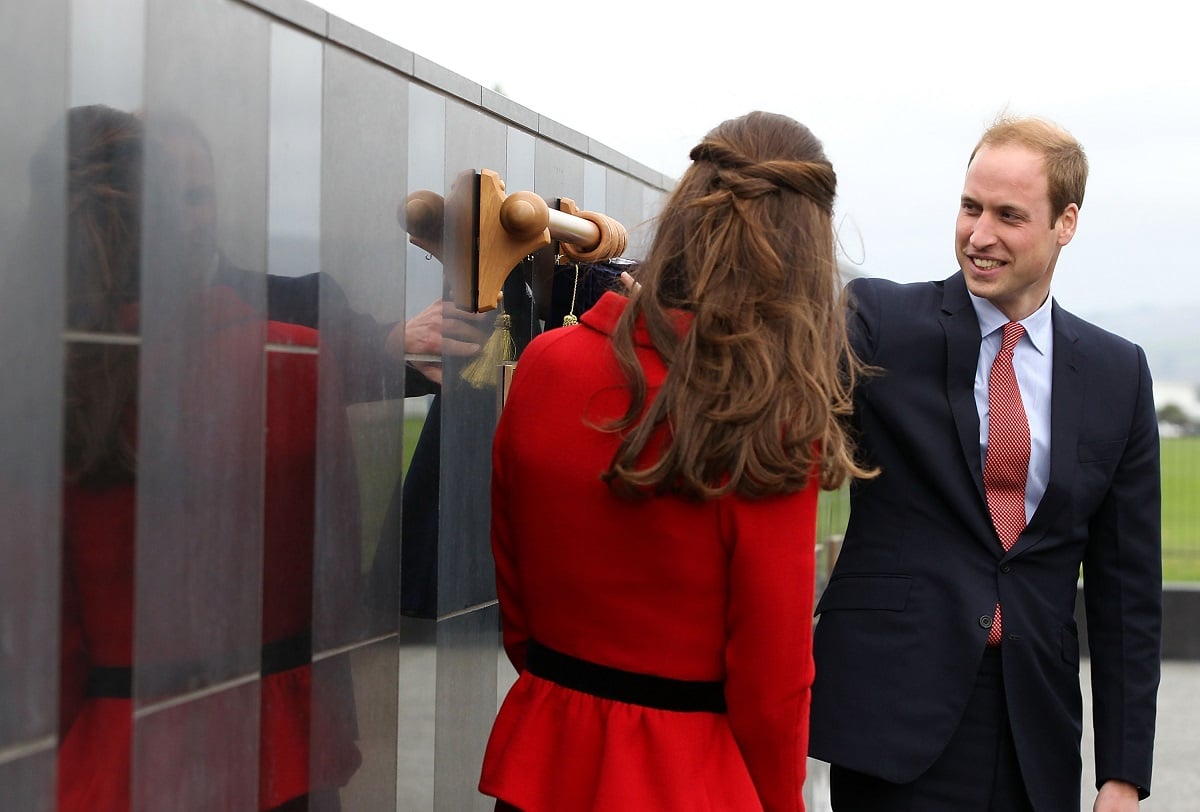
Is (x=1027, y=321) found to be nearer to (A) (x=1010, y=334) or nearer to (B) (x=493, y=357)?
(A) (x=1010, y=334)

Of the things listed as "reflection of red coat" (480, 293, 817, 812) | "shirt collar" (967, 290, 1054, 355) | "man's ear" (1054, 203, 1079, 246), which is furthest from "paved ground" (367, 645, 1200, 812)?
"man's ear" (1054, 203, 1079, 246)

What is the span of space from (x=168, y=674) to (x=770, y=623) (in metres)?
0.71

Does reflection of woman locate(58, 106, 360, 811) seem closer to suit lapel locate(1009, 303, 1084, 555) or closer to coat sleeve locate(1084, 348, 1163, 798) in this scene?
suit lapel locate(1009, 303, 1084, 555)

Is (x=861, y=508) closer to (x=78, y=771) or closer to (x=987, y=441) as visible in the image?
(x=987, y=441)

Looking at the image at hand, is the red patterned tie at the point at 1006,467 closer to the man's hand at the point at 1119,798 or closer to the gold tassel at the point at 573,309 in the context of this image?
the man's hand at the point at 1119,798

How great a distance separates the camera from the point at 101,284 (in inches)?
55.9

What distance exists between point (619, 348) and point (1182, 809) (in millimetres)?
5445

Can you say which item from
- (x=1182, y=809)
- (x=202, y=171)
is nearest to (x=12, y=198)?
(x=202, y=171)

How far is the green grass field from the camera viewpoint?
11.5m

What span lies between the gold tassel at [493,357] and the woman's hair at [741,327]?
26.8 inches

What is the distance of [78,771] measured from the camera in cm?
142

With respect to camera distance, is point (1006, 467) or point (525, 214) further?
point (1006, 467)

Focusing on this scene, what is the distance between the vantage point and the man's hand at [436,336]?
2084 mm

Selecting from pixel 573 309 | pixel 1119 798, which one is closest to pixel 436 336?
pixel 573 309
